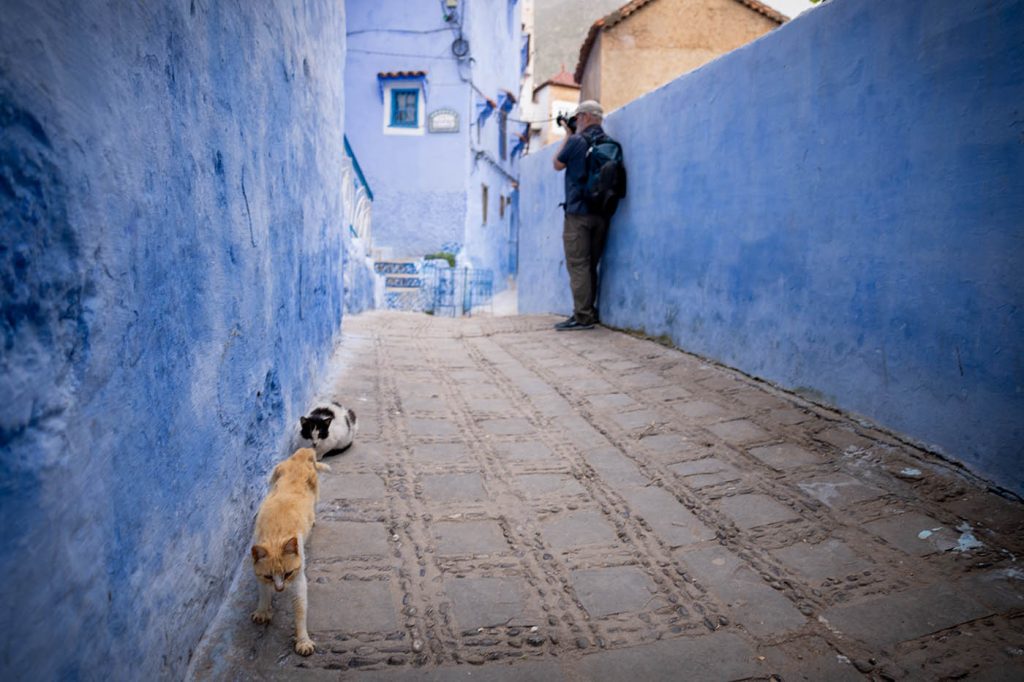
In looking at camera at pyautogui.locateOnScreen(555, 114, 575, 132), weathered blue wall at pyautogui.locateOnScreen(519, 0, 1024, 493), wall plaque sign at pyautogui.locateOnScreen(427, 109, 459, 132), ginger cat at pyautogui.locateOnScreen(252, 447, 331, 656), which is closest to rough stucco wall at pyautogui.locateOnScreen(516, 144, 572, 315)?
camera at pyautogui.locateOnScreen(555, 114, 575, 132)

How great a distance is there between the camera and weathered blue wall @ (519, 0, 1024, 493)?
2566 millimetres

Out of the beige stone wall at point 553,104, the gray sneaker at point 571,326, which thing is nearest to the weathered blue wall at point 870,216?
the gray sneaker at point 571,326

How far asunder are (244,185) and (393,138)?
15336 millimetres

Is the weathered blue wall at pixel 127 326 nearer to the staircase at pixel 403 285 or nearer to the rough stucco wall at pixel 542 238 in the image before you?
the rough stucco wall at pixel 542 238

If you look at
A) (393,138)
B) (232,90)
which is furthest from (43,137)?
(393,138)

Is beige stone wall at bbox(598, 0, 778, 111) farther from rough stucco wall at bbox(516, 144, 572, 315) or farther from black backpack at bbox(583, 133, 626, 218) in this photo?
black backpack at bbox(583, 133, 626, 218)

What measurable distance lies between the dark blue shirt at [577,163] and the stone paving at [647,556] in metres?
2.90

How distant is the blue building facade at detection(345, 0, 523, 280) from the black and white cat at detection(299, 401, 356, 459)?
1313cm

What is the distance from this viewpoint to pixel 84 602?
1194mm

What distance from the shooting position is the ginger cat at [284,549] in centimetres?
185

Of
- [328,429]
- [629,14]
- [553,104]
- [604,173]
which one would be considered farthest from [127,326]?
[553,104]

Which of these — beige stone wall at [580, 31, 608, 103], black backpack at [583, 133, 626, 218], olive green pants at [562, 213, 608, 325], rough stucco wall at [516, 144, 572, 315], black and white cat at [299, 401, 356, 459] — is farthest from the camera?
beige stone wall at [580, 31, 608, 103]

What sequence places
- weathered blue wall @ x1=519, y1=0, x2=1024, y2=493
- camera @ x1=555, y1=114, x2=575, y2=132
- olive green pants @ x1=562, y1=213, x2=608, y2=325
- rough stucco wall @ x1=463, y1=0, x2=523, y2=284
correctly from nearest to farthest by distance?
weathered blue wall @ x1=519, y1=0, x2=1024, y2=493 → olive green pants @ x1=562, y1=213, x2=608, y2=325 → camera @ x1=555, y1=114, x2=575, y2=132 → rough stucco wall @ x1=463, y1=0, x2=523, y2=284

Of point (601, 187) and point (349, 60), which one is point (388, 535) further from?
point (349, 60)
